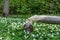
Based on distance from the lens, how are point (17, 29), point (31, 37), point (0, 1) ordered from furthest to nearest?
point (0, 1) < point (17, 29) < point (31, 37)

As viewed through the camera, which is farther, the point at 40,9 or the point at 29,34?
the point at 40,9

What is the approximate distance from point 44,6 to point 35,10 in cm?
152

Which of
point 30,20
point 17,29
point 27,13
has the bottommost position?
point 27,13

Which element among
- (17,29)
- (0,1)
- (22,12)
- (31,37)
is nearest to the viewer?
(31,37)

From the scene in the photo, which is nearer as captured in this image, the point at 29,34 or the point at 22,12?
the point at 29,34

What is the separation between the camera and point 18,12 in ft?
112

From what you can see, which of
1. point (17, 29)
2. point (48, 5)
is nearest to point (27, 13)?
point (48, 5)

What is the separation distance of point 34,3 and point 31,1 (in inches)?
24.2

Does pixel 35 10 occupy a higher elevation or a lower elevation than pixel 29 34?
lower

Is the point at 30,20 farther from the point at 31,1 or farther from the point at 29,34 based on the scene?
the point at 31,1

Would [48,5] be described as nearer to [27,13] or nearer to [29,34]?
[27,13]

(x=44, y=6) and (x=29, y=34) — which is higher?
(x=29, y=34)

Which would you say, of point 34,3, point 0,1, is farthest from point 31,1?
point 0,1

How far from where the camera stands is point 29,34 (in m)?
8.07
